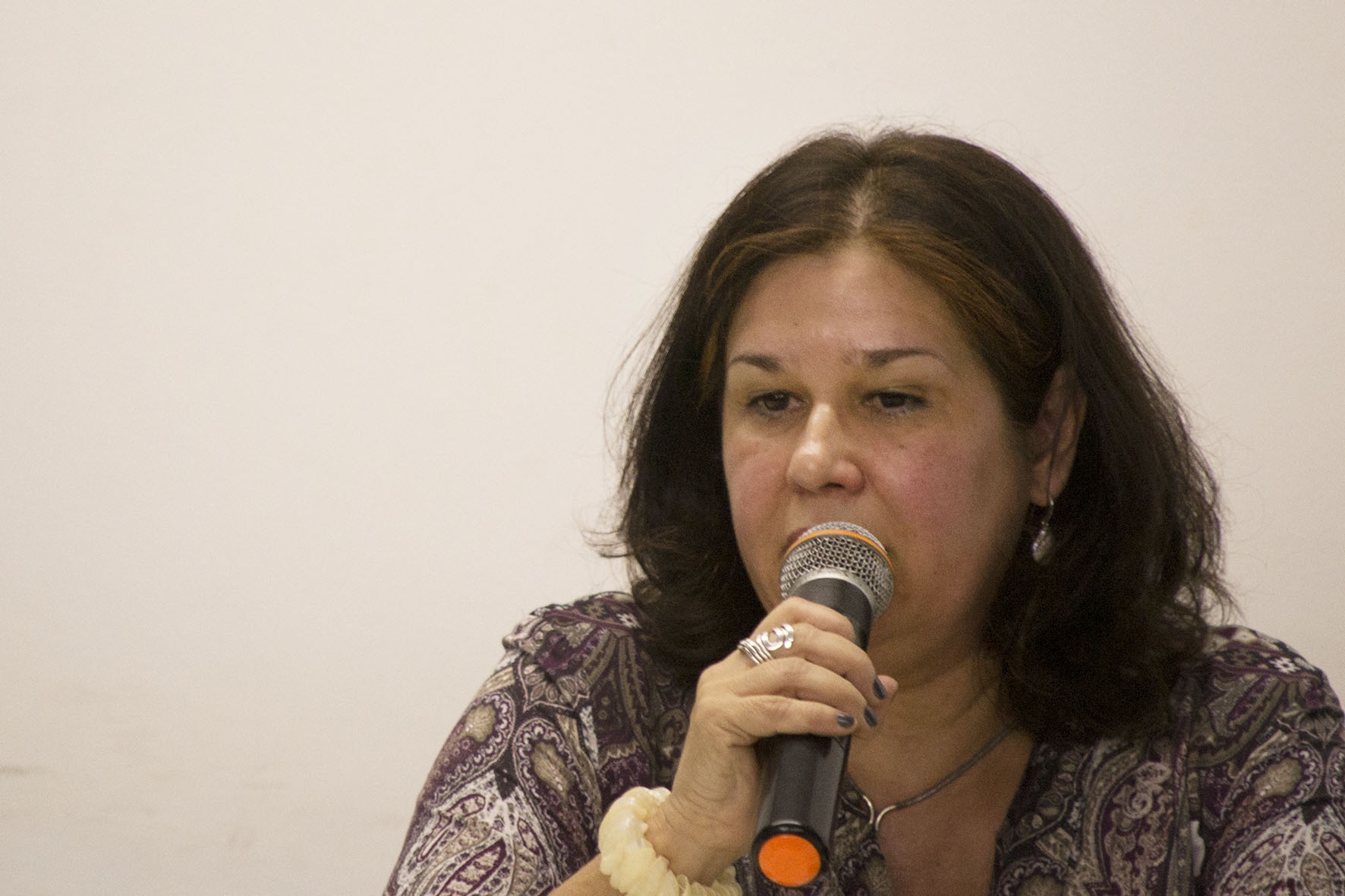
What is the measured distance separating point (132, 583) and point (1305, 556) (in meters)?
2.18

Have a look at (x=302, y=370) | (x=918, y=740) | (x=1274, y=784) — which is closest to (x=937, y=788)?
(x=918, y=740)

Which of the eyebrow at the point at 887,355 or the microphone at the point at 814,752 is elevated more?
the eyebrow at the point at 887,355

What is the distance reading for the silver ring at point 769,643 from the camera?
115cm

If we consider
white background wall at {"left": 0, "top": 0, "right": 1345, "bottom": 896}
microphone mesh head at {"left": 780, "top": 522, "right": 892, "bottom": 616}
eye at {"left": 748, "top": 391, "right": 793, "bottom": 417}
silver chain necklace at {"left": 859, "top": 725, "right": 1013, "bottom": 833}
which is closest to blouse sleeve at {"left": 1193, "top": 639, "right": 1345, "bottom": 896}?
silver chain necklace at {"left": 859, "top": 725, "right": 1013, "bottom": 833}

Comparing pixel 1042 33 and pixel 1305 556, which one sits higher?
pixel 1042 33

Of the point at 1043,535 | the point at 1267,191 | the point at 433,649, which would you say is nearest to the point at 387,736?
the point at 433,649

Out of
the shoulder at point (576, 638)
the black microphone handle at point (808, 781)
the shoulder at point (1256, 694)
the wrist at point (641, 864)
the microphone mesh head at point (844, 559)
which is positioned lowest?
the wrist at point (641, 864)

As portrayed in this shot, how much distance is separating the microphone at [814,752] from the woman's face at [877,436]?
0.09 meters

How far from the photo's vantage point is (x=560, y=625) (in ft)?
5.86

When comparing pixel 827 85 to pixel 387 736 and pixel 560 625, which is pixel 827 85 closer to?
pixel 560 625

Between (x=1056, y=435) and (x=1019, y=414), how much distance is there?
4.7 inches

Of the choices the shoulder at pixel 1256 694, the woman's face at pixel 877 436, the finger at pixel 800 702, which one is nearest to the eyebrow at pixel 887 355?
the woman's face at pixel 877 436

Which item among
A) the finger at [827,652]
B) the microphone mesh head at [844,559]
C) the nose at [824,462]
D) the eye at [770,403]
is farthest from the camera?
the eye at [770,403]

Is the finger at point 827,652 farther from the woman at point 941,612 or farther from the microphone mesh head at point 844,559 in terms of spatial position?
the woman at point 941,612
